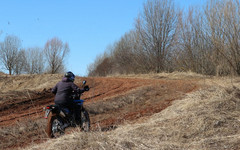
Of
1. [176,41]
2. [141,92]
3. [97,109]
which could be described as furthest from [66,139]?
[176,41]

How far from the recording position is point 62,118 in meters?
7.08

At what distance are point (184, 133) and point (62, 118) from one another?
2.86 metres

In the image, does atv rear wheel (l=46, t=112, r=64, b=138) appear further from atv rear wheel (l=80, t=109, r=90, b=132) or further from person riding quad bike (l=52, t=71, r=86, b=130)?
atv rear wheel (l=80, t=109, r=90, b=132)

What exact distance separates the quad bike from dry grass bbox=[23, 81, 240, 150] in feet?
2.55

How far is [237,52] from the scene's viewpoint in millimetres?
19469

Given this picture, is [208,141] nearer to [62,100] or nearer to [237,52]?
[62,100]

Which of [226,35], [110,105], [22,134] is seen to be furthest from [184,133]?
[226,35]

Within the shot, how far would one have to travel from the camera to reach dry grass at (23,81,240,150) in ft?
17.4

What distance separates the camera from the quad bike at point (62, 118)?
680 centimetres

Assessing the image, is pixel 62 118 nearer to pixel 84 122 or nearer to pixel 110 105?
pixel 84 122

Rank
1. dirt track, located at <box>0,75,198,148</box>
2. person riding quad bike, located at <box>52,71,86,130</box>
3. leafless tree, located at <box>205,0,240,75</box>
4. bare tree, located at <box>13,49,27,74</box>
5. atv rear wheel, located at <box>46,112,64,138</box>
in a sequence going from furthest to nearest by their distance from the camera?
bare tree, located at <box>13,49,27,74</box> → leafless tree, located at <box>205,0,240,75</box> → dirt track, located at <box>0,75,198,148</box> → person riding quad bike, located at <box>52,71,86,130</box> → atv rear wheel, located at <box>46,112,64,138</box>

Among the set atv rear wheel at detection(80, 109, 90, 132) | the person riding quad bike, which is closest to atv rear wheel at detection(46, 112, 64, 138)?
the person riding quad bike

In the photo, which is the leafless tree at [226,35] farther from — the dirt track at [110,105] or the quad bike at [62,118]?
the quad bike at [62,118]

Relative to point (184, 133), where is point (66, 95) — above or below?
above
